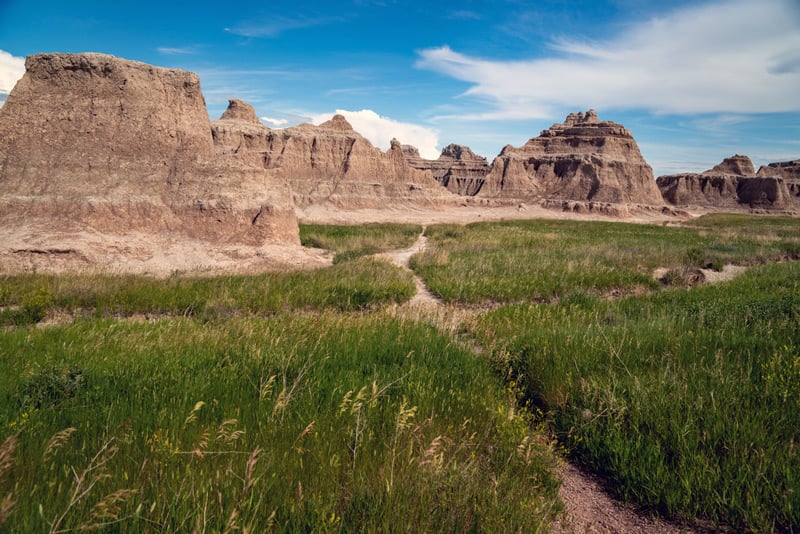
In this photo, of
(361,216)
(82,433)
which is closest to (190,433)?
(82,433)

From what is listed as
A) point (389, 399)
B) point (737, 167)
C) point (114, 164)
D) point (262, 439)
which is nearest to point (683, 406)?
point (389, 399)

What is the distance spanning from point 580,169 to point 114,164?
94380 millimetres

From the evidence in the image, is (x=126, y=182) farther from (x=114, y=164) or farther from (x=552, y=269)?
(x=552, y=269)

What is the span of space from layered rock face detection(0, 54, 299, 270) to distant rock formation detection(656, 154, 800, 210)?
13256 cm

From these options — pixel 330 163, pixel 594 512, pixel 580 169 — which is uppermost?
pixel 580 169

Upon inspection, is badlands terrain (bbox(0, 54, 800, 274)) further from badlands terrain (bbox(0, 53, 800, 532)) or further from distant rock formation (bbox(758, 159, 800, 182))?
distant rock formation (bbox(758, 159, 800, 182))

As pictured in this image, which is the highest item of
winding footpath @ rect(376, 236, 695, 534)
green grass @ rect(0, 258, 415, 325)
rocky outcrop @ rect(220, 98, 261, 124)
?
rocky outcrop @ rect(220, 98, 261, 124)

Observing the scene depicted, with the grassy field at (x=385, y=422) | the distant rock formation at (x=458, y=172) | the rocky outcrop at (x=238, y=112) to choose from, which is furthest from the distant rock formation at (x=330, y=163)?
the grassy field at (x=385, y=422)

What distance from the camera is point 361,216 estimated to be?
61.1 meters

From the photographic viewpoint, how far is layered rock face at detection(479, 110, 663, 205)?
8775 cm

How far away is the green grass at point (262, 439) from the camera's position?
2047mm

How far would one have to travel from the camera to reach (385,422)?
3.08m

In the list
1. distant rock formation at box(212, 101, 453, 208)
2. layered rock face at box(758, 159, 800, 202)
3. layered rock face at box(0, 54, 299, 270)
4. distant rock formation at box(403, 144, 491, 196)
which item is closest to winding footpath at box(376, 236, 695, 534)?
layered rock face at box(0, 54, 299, 270)

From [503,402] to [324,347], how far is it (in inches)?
89.4
